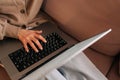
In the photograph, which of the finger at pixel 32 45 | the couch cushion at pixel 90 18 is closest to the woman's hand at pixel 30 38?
the finger at pixel 32 45

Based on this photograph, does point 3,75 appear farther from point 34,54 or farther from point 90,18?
point 90,18

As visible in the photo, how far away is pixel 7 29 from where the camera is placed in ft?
2.64

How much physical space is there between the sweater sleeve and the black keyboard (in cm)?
8

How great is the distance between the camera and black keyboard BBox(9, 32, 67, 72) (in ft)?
2.43

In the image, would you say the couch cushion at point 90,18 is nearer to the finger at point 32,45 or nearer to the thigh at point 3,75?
the finger at point 32,45

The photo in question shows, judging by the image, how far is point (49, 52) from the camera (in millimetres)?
783

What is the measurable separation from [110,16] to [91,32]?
0.39ft

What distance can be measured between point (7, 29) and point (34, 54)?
16 cm

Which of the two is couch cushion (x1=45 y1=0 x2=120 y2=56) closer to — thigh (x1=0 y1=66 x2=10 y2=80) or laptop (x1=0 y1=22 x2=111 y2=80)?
laptop (x1=0 y1=22 x2=111 y2=80)

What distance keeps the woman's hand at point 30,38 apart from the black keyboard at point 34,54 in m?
0.02

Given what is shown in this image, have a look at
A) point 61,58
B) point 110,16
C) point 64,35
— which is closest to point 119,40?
point 110,16

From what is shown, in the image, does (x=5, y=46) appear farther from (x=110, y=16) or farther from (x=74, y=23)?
(x=110, y=16)

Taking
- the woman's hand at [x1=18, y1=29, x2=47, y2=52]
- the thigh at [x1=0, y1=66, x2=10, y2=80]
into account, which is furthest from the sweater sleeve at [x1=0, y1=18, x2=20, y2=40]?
the thigh at [x1=0, y1=66, x2=10, y2=80]

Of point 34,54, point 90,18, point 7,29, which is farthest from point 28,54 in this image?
point 90,18
